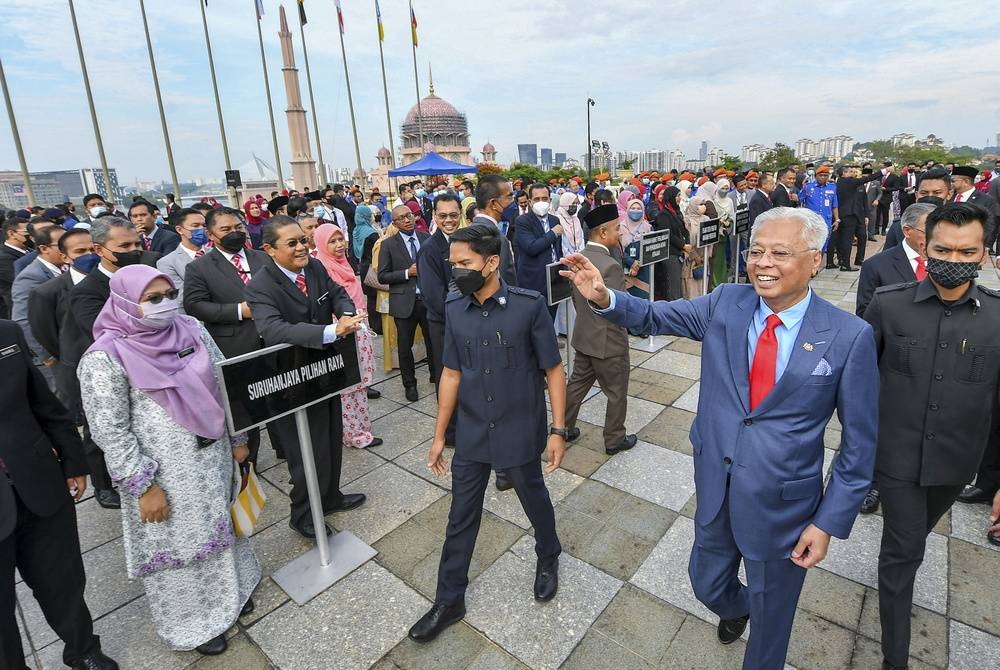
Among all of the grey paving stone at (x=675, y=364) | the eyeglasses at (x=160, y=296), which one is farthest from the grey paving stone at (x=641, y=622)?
the grey paving stone at (x=675, y=364)

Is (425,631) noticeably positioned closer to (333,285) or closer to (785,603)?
(785,603)

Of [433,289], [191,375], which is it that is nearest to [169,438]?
[191,375]

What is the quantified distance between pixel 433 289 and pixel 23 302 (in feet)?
11.2

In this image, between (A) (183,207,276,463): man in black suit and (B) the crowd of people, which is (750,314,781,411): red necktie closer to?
(B) the crowd of people

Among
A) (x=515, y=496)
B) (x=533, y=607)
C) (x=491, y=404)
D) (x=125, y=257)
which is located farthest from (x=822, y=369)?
(x=125, y=257)

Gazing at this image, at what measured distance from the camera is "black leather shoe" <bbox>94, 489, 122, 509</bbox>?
12.9ft

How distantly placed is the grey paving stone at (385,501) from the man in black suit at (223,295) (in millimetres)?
895

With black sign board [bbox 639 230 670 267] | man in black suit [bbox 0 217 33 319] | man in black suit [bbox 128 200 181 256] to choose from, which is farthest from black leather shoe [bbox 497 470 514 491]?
man in black suit [bbox 0 217 33 319]

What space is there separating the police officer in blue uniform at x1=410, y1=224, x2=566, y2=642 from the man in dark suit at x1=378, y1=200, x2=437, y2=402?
2.76 m

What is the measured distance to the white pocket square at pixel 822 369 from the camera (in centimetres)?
176

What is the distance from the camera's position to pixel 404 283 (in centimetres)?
541

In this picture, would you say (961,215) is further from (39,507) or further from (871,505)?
(39,507)

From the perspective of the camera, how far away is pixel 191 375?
245 centimetres

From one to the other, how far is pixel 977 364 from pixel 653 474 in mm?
2184
